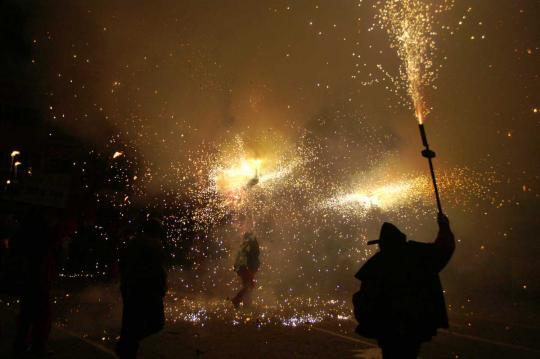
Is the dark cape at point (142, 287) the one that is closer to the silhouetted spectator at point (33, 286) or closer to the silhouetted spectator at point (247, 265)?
the silhouetted spectator at point (33, 286)

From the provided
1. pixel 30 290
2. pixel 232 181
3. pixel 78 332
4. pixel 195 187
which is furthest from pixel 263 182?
pixel 30 290

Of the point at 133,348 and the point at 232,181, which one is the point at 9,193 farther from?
the point at 133,348

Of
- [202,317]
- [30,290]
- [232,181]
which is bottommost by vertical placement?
[202,317]

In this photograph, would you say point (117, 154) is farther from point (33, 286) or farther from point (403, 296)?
point (403, 296)

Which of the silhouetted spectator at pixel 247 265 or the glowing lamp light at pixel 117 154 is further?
the glowing lamp light at pixel 117 154

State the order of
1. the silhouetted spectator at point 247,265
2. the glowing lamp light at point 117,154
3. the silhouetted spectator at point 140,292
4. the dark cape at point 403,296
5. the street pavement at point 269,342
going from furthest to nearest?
the glowing lamp light at point 117,154 → the silhouetted spectator at point 247,265 → the street pavement at point 269,342 → the silhouetted spectator at point 140,292 → the dark cape at point 403,296

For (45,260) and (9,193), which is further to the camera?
(9,193)

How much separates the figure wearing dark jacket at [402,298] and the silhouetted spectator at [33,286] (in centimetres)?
307

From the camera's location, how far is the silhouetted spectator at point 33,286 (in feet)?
13.0

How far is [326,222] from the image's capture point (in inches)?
526

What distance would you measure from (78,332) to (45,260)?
1394 mm

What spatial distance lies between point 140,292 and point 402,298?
1906mm

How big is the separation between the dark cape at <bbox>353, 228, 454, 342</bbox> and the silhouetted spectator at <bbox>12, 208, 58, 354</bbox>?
306cm

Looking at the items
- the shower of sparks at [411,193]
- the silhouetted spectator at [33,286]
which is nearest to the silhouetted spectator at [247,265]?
the silhouetted spectator at [33,286]
